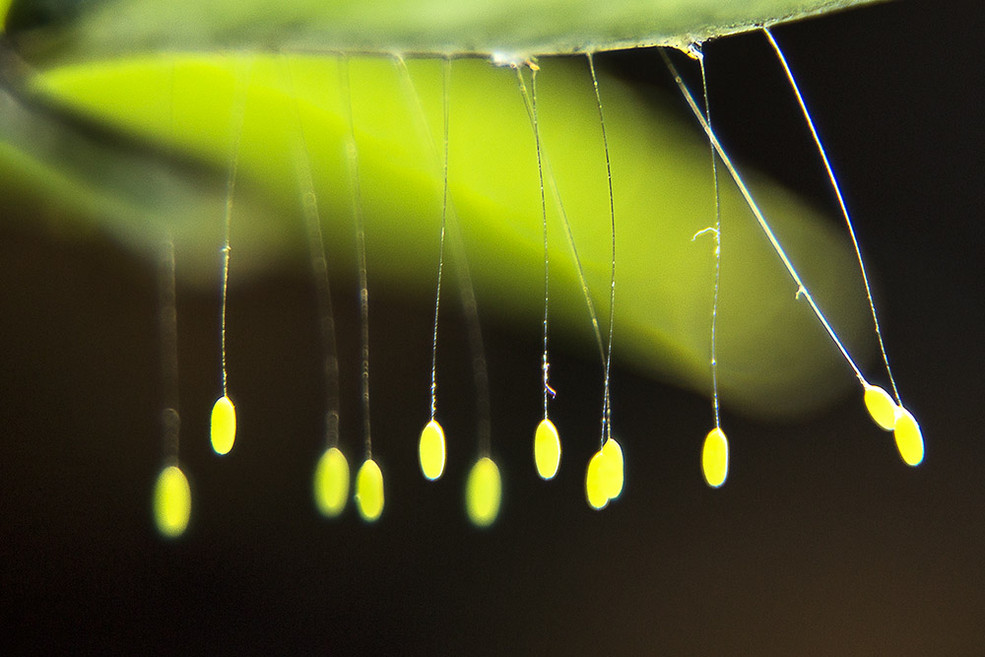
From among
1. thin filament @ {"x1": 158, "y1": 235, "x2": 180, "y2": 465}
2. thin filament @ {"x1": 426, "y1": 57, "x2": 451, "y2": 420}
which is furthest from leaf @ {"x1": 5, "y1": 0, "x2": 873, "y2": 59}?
thin filament @ {"x1": 158, "y1": 235, "x2": 180, "y2": 465}

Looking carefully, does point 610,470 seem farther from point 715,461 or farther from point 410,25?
point 410,25

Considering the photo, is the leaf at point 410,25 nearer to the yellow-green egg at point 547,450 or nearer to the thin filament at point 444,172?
the thin filament at point 444,172

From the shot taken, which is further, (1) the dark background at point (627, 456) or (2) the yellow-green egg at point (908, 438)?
(1) the dark background at point (627, 456)

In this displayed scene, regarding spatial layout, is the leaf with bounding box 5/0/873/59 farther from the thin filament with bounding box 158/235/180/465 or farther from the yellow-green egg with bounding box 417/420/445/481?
the thin filament with bounding box 158/235/180/465

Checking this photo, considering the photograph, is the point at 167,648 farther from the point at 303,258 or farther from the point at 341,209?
the point at 341,209

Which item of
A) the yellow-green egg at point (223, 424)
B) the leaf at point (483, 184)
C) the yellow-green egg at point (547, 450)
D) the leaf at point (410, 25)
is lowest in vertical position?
the yellow-green egg at point (547, 450)

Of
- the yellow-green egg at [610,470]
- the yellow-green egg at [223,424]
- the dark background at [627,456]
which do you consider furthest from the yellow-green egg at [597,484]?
the dark background at [627,456]

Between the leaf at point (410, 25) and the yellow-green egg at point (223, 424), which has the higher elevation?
the leaf at point (410, 25)

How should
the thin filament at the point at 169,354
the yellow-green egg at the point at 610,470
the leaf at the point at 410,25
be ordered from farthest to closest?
the thin filament at the point at 169,354, the yellow-green egg at the point at 610,470, the leaf at the point at 410,25
